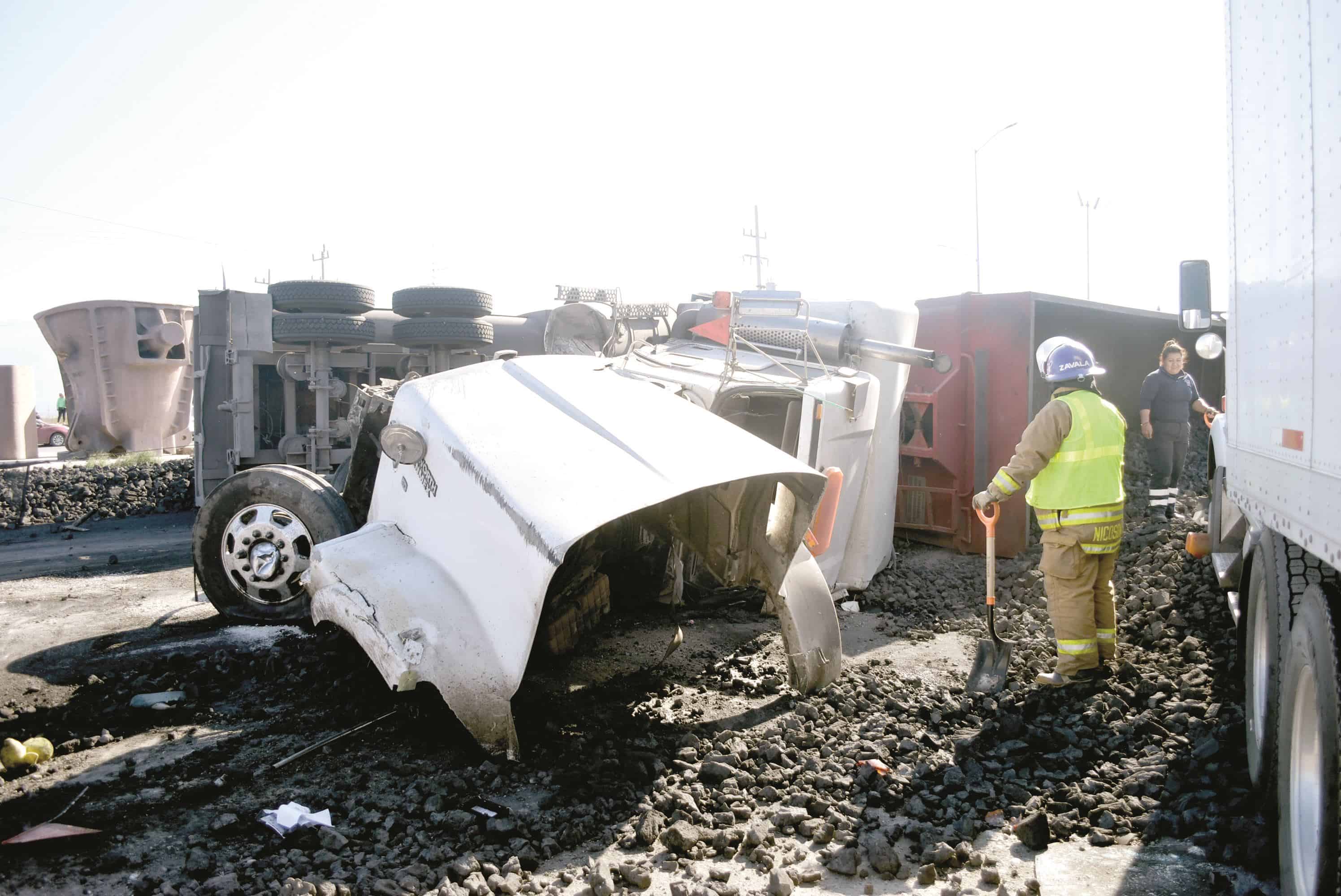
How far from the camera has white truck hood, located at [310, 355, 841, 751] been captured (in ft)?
11.1

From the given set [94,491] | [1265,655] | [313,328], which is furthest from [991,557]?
[94,491]

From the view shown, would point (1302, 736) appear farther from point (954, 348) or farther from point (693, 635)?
point (954, 348)

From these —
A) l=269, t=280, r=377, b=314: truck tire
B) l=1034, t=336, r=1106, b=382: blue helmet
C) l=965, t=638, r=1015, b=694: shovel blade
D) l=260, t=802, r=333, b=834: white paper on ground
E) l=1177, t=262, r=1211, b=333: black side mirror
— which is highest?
l=269, t=280, r=377, b=314: truck tire

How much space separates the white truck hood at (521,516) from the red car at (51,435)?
20060 mm

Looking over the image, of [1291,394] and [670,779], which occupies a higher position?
[1291,394]

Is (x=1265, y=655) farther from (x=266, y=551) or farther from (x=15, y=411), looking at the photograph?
(x=15, y=411)

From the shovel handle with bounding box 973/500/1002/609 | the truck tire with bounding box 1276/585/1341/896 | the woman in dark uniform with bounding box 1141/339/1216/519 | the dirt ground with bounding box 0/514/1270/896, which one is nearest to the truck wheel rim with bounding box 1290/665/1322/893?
the truck tire with bounding box 1276/585/1341/896

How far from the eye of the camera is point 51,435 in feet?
68.9

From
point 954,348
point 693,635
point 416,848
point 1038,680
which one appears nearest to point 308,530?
point 693,635

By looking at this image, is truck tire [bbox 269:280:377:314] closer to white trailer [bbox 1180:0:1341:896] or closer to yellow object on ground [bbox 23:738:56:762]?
yellow object on ground [bbox 23:738:56:762]

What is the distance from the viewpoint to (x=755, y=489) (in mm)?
4270

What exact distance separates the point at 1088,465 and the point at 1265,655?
1.86m

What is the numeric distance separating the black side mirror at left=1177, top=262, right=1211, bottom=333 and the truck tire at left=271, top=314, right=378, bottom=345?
7520 mm

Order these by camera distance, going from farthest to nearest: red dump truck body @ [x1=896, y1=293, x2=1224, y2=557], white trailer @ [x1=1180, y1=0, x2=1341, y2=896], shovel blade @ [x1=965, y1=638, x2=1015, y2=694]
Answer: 1. red dump truck body @ [x1=896, y1=293, x2=1224, y2=557]
2. shovel blade @ [x1=965, y1=638, x2=1015, y2=694]
3. white trailer @ [x1=1180, y1=0, x2=1341, y2=896]
